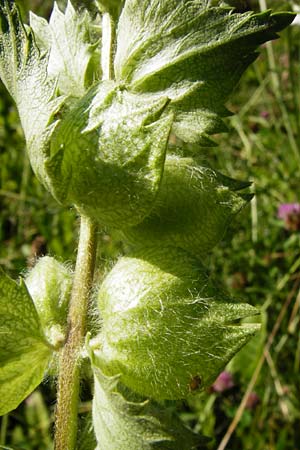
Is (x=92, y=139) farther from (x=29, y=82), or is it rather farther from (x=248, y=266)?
(x=248, y=266)

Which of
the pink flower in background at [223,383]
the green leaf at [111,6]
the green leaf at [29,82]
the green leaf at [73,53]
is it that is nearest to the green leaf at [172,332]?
the green leaf at [29,82]

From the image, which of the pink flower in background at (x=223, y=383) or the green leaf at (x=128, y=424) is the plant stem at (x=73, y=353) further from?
the pink flower in background at (x=223, y=383)

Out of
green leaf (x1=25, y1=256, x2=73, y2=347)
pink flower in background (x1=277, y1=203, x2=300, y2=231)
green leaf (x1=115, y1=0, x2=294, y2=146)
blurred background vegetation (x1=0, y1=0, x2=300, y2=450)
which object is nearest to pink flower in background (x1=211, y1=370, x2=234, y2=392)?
blurred background vegetation (x1=0, y1=0, x2=300, y2=450)

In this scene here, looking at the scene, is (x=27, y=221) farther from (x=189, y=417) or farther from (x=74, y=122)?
(x=74, y=122)

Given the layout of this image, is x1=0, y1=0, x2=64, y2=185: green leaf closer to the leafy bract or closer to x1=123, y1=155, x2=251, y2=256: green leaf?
the leafy bract

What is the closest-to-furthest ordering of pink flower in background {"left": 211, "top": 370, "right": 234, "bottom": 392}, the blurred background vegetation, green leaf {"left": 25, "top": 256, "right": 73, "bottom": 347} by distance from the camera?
green leaf {"left": 25, "top": 256, "right": 73, "bottom": 347}
the blurred background vegetation
pink flower in background {"left": 211, "top": 370, "right": 234, "bottom": 392}

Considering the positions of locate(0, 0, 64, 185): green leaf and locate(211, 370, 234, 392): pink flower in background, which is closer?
locate(0, 0, 64, 185): green leaf

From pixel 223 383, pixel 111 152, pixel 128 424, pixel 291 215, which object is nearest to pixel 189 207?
pixel 111 152
